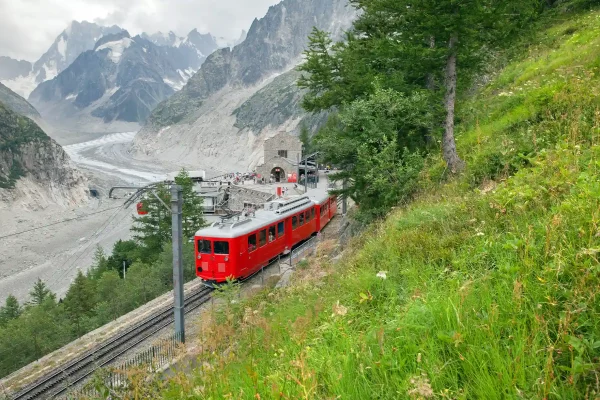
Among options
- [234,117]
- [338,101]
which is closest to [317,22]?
[234,117]

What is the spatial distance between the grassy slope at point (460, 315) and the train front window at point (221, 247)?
30.9ft

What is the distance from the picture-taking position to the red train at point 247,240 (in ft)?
53.3

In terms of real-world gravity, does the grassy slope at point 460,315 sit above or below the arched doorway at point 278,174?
above

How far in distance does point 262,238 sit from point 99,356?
7.57 metres

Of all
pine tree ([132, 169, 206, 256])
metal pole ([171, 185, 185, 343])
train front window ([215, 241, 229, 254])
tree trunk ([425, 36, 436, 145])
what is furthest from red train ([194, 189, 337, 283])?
pine tree ([132, 169, 206, 256])

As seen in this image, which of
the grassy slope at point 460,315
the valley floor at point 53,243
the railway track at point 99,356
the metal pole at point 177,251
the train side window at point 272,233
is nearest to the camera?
the grassy slope at point 460,315

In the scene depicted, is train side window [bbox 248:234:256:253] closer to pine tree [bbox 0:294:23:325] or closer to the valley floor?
the valley floor

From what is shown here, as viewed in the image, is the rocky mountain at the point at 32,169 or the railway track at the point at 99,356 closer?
the railway track at the point at 99,356

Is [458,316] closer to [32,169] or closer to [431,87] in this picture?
[431,87]

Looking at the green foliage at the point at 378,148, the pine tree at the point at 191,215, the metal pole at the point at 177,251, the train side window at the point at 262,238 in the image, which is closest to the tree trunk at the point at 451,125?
the green foliage at the point at 378,148

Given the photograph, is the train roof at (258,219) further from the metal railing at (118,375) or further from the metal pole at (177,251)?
the metal railing at (118,375)

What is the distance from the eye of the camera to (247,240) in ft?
55.1

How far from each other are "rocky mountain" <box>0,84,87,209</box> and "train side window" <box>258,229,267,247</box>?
79452 mm

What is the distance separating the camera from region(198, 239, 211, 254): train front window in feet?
54.2
